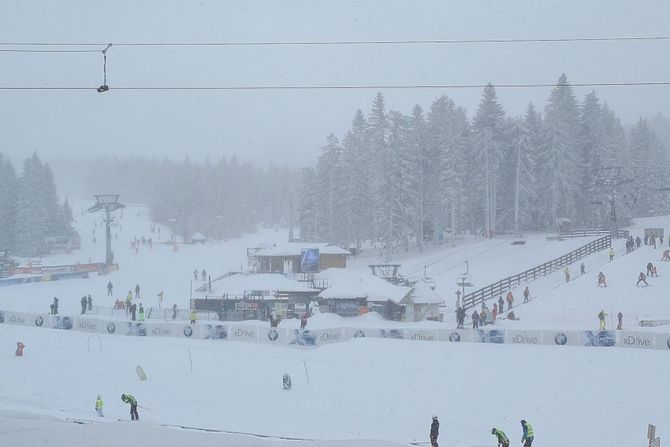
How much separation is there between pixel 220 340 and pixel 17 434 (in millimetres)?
19412

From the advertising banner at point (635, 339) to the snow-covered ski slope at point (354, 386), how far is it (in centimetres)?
68

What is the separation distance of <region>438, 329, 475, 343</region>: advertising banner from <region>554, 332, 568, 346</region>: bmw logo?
342cm

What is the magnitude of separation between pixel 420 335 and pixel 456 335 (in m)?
1.58

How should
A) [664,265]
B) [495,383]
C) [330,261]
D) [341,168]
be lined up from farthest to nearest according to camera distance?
1. [341,168]
2. [330,261]
3. [664,265]
4. [495,383]

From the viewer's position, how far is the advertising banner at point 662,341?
89.6ft

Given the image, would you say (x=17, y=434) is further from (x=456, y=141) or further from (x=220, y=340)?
(x=456, y=141)

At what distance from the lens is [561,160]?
59344mm

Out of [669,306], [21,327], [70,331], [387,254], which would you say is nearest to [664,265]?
[669,306]

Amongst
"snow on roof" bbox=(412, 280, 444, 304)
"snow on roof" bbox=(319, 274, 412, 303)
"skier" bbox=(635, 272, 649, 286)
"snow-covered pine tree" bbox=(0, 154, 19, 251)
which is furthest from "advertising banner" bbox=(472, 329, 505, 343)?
"snow-covered pine tree" bbox=(0, 154, 19, 251)

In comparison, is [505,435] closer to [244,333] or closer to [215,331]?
[244,333]

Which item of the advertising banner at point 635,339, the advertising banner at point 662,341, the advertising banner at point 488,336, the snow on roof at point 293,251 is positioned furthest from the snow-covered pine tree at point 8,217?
the advertising banner at point 662,341

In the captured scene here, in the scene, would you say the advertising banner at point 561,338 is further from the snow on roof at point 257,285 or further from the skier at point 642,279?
the snow on roof at point 257,285

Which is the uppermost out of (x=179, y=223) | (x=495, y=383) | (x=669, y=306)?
(x=179, y=223)

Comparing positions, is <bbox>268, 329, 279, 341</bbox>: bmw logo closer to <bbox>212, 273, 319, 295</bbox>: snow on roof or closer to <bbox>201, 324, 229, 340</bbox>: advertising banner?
<bbox>201, 324, 229, 340</bbox>: advertising banner
